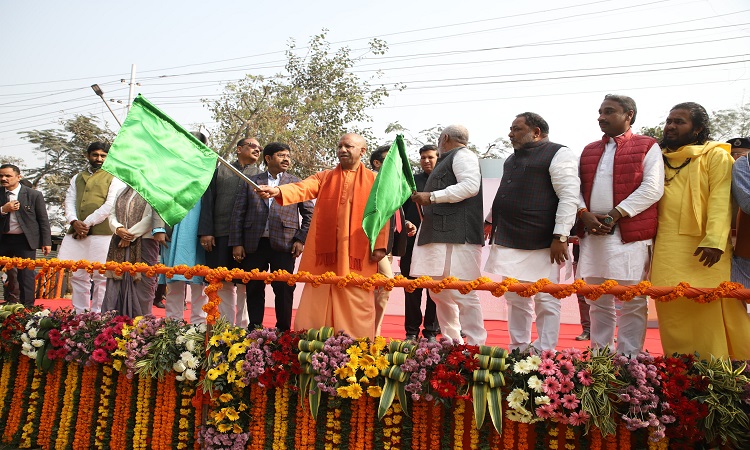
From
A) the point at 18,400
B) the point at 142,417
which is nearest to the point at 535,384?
the point at 142,417

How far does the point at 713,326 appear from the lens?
357cm

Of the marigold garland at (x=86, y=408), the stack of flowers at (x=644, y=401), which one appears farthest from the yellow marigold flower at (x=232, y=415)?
the stack of flowers at (x=644, y=401)

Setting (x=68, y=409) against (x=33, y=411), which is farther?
(x=33, y=411)

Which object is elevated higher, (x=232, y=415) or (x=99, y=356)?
(x=99, y=356)

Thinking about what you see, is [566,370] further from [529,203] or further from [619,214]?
[529,203]

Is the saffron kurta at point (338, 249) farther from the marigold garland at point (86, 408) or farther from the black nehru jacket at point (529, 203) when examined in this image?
the marigold garland at point (86, 408)

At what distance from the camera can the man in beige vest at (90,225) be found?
6195mm

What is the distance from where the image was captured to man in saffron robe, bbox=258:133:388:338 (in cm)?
449

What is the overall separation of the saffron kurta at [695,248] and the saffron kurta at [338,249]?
1843 millimetres

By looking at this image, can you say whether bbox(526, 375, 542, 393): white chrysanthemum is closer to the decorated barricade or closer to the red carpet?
the decorated barricade

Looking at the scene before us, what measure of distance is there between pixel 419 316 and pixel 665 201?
2.87 m

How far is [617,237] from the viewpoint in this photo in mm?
4160

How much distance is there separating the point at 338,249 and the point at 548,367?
2.00 m

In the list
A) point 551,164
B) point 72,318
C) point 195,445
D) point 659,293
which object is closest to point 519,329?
point 551,164
